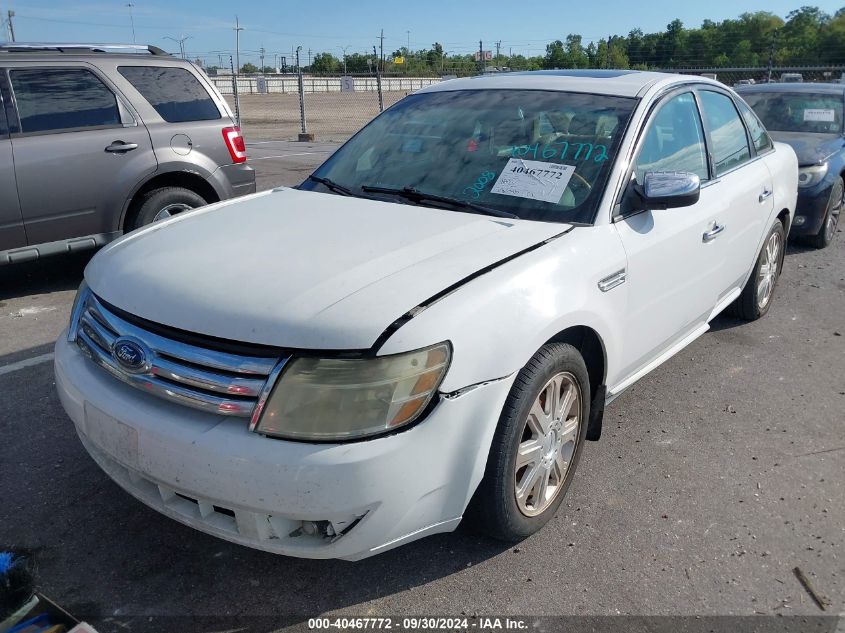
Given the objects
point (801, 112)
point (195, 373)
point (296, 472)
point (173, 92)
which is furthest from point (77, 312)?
point (801, 112)

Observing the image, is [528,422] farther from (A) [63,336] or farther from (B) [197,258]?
(A) [63,336]

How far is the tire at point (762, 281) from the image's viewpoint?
4.77 meters

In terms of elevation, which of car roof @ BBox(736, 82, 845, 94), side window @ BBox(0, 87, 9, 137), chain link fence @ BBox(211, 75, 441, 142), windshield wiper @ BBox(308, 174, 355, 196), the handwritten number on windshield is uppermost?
car roof @ BBox(736, 82, 845, 94)

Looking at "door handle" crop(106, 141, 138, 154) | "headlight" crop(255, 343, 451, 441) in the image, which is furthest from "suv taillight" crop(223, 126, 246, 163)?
"headlight" crop(255, 343, 451, 441)

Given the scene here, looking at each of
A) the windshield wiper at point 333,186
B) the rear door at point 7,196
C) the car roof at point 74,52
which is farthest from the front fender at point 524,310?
the car roof at point 74,52

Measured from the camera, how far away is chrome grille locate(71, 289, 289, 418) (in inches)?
81.8

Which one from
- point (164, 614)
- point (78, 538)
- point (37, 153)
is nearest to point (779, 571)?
point (164, 614)

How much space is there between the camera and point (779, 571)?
2.56 m

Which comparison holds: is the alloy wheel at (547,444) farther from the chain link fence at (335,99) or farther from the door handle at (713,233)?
the chain link fence at (335,99)

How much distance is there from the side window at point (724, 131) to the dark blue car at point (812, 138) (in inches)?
118

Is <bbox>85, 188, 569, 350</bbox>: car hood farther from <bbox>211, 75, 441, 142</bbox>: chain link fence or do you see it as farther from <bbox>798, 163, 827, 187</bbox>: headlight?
<bbox>211, 75, 441, 142</bbox>: chain link fence

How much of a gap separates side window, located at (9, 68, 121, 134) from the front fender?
439 centimetres

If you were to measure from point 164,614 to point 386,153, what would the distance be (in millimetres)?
2293

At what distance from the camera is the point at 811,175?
6.94 metres
